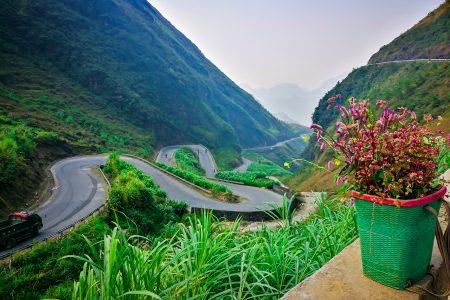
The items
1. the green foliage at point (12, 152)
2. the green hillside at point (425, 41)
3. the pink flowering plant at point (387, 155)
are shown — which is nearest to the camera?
the pink flowering plant at point (387, 155)

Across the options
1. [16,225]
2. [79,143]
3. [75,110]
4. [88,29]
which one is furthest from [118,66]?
[16,225]

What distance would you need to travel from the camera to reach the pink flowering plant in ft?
6.27

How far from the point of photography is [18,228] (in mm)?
13125

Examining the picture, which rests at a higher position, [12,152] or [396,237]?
[396,237]

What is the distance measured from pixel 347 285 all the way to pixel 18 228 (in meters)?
15.4

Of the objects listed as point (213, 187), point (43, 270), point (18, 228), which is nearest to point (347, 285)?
point (43, 270)

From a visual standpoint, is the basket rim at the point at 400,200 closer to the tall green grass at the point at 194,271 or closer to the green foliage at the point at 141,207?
the tall green grass at the point at 194,271

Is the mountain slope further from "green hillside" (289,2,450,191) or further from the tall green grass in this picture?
the tall green grass

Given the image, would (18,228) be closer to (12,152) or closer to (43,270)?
(43,270)

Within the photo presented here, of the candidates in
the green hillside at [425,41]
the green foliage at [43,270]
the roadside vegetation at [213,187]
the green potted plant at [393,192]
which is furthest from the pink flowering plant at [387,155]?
the green hillside at [425,41]

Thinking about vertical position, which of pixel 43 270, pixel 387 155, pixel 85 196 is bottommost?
pixel 85 196

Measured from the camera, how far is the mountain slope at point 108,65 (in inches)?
2424

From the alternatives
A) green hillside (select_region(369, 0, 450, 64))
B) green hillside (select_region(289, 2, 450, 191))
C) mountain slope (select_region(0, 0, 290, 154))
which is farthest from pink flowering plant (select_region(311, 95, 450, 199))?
mountain slope (select_region(0, 0, 290, 154))

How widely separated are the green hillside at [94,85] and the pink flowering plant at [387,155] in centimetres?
2227
